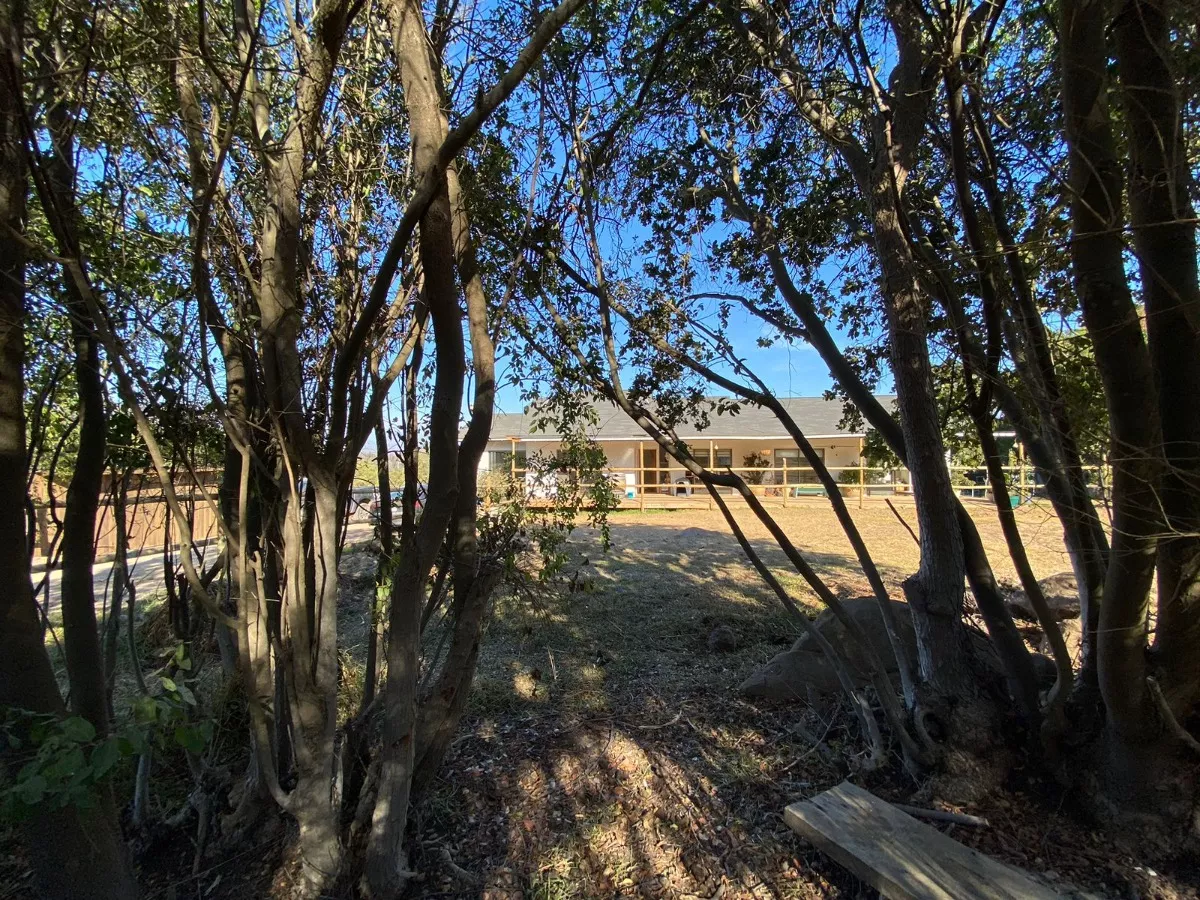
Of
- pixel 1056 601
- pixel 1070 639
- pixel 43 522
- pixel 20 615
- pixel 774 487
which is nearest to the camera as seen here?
pixel 20 615

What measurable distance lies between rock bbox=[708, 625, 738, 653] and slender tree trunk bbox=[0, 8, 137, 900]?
173 inches

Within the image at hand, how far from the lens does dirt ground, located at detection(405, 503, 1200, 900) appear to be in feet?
8.13

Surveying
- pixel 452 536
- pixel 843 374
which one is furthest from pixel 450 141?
pixel 843 374

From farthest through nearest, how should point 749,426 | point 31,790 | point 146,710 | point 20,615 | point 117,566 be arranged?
point 749,426 < point 117,566 < point 20,615 < point 146,710 < point 31,790

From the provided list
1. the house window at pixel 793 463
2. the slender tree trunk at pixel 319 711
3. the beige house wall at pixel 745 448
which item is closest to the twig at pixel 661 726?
the slender tree trunk at pixel 319 711

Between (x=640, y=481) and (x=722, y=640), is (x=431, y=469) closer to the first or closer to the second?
(x=722, y=640)

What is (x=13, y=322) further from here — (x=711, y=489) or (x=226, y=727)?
(x=711, y=489)

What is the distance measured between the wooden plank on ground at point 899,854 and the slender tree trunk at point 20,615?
2592 mm

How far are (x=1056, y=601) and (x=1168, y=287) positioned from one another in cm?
531

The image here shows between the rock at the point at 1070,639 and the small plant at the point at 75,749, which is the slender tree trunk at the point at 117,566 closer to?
the small plant at the point at 75,749

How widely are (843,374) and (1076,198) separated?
1.62 meters

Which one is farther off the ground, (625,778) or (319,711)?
(319,711)

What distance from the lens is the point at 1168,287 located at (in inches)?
72.1

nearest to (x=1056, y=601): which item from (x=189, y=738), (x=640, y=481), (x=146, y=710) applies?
(x=189, y=738)
